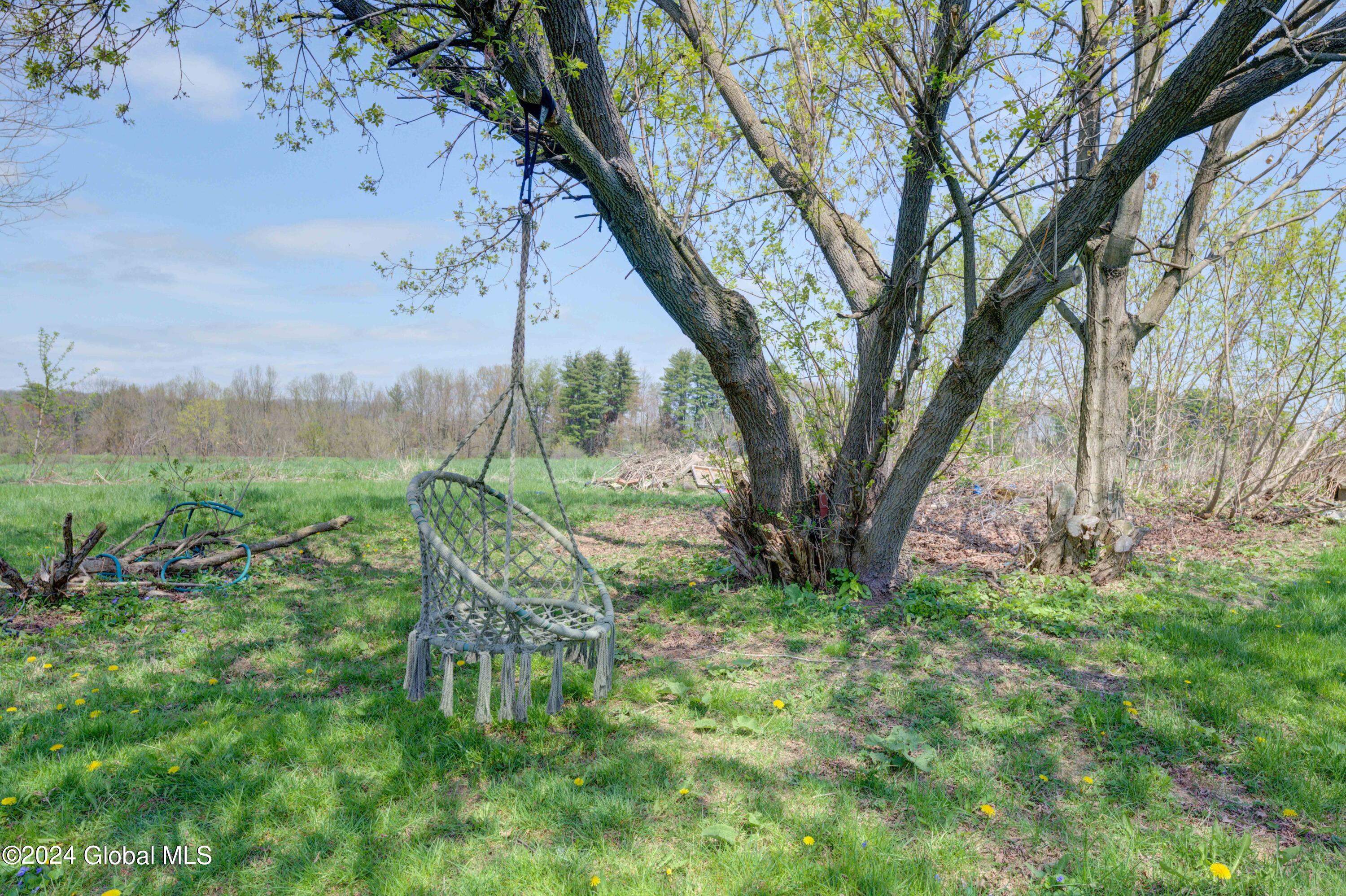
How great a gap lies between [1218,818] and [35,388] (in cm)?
1568

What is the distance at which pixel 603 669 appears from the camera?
2.84 m

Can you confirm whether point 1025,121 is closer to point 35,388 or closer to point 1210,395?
point 1210,395

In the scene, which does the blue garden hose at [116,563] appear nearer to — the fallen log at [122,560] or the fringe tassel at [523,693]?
the fallen log at [122,560]


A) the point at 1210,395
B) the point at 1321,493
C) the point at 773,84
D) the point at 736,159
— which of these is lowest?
the point at 1321,493

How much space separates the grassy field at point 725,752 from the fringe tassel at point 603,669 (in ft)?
0.96

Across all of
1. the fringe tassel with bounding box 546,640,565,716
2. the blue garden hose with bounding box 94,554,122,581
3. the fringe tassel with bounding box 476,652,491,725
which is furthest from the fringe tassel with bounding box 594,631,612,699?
the blue garden hose with bounding box 94,554,122,581

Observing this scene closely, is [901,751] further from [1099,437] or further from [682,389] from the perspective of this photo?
[682,389]

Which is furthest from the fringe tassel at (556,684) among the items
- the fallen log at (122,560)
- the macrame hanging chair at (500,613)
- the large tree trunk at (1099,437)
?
the large tree trunk at (1099,437)

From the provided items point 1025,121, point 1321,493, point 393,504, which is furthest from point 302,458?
point 1321,493

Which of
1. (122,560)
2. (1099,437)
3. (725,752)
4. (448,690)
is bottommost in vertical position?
(725,752)

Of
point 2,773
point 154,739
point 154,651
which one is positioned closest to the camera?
point 2,773

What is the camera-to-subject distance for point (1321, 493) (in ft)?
28.9

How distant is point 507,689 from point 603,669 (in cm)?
41

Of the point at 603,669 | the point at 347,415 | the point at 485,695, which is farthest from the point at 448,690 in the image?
the point at 347,415
